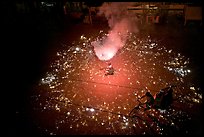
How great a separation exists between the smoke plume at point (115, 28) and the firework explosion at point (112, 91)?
0.38m

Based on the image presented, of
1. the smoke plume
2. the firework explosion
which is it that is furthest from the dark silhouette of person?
the smoke plume

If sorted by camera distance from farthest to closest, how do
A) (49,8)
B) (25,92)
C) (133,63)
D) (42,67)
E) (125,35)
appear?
1. (49,8)
2. (125,35)
3. (42,67)
4. (133,63)
5. (25,92)

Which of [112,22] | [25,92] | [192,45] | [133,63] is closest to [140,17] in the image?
[112,22]

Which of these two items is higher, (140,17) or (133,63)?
(140,17)

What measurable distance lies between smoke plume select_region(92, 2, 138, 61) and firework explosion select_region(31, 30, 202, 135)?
1.23 ft

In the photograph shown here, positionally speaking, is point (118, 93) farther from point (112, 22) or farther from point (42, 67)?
point (112, 22)

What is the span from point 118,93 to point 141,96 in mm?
937

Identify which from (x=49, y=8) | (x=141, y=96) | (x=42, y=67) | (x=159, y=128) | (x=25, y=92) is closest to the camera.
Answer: (x=159, y=128)

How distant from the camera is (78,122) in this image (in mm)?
7059

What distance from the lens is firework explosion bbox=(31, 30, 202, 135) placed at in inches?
268

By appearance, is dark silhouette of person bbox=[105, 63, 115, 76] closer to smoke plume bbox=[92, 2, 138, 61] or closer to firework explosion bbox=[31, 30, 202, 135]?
firework explosion bbox=[31, 30, 202, 135]

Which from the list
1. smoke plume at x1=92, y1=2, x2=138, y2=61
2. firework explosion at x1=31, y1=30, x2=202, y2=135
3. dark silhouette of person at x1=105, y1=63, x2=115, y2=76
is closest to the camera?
firework explosion at x1=31, y1=30, x2=202, y2=135

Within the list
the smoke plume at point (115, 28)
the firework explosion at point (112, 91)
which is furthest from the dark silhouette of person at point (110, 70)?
the smoke plume at point (115, 28)

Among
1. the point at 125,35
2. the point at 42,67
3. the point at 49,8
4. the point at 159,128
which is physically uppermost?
the point at 49,8
